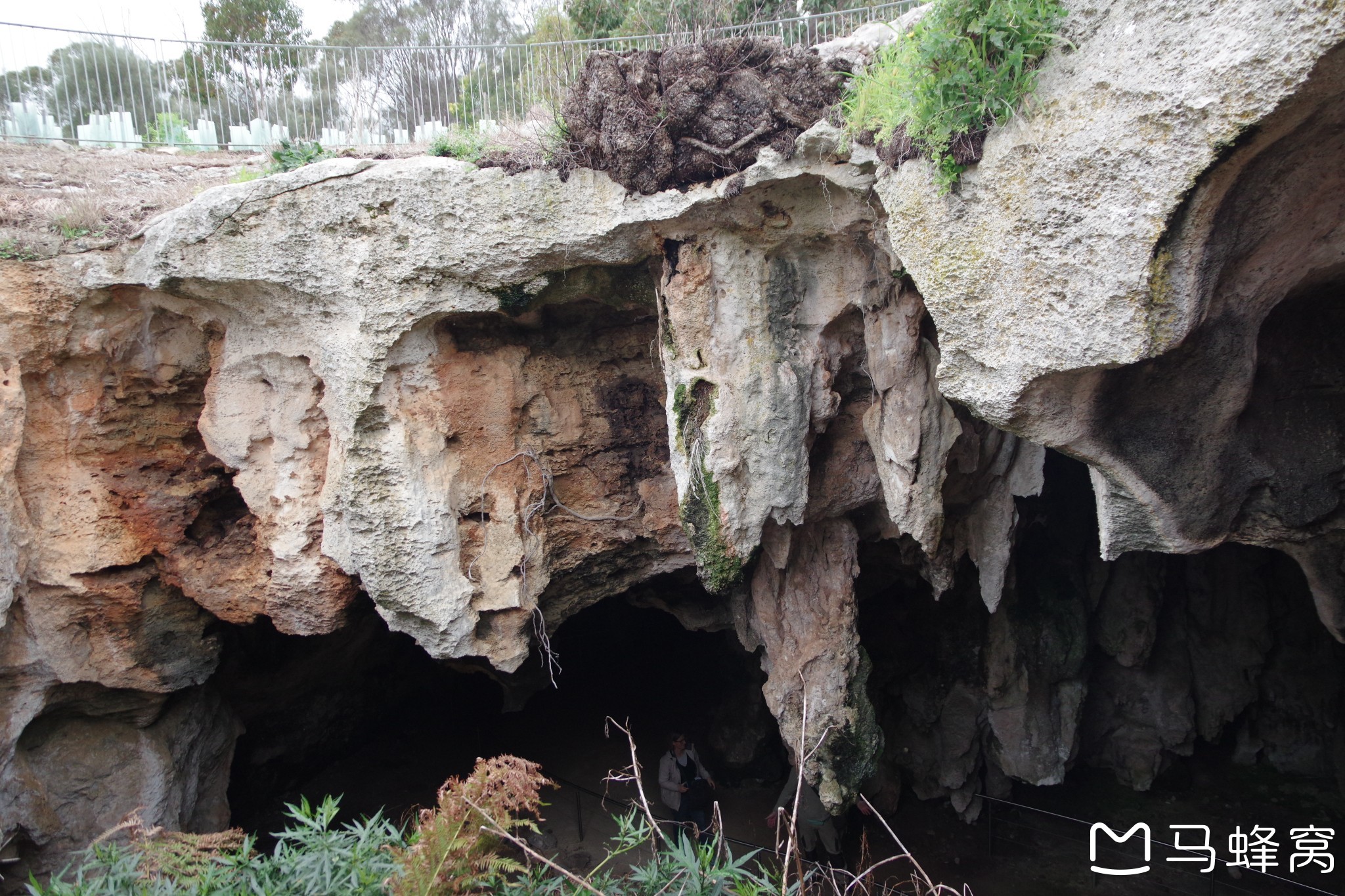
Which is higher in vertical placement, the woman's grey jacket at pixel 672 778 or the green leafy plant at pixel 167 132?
the green leafy plant at pixel 167 132

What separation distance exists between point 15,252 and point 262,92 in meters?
4.29

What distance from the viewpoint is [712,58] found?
13.9 ft

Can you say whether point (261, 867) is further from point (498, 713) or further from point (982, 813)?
point (982, 813)

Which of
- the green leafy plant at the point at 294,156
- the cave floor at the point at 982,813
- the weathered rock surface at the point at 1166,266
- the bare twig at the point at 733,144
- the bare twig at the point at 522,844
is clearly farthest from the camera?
the cave floor at the point at 982,813

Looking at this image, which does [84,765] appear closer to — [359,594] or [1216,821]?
[359,594]

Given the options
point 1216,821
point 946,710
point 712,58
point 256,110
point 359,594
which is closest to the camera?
point 712,58

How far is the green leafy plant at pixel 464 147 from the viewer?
15.7 feet

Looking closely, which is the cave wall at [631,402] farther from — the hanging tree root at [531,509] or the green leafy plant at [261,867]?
the green leafy plant at [261,867]

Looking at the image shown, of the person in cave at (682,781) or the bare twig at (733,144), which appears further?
the person in cave at (682,781)

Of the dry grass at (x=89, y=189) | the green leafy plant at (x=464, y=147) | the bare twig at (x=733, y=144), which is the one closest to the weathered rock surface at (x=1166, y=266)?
the bare twig at (x=733, y=144)

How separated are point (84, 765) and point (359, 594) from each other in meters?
2.03

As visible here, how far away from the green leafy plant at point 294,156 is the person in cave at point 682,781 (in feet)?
16.0

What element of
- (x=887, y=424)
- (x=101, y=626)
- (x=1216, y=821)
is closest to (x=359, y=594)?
(x=101, y=626)

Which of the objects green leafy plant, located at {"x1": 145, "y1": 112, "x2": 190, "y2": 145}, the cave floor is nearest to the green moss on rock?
the cave floor
